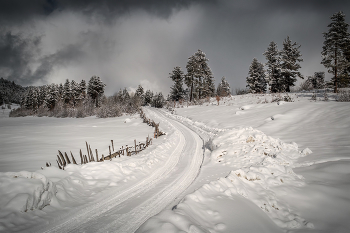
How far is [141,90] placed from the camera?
243 feet

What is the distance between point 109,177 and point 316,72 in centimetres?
7111

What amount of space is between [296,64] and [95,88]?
5923cm

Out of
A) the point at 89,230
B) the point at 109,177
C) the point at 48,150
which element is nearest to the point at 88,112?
the point at 48,150

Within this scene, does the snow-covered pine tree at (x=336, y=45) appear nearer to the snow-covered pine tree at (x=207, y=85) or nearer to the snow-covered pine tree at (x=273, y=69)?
the snow-covered pine tree at (x=273, y=69)

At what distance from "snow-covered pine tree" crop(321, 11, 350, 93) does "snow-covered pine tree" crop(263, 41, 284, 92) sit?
8.59m

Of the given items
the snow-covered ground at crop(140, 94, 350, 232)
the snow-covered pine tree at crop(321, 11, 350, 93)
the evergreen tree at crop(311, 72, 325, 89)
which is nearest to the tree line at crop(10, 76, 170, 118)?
the snow-covered ground at crop(140, 94, 350, 232)

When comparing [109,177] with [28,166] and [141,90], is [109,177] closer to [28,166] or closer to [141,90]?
[28,166]

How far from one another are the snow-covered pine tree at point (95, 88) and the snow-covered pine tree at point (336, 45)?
5963 centimetres

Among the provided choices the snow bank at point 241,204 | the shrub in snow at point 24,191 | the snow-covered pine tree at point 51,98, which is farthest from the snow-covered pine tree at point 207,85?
the snow-covered pine tree at point 51,98

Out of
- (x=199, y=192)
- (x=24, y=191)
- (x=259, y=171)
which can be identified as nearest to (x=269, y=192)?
(x=259, y=171)

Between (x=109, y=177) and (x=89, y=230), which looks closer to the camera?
(x=89, y=230)

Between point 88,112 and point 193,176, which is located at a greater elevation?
point 88,112

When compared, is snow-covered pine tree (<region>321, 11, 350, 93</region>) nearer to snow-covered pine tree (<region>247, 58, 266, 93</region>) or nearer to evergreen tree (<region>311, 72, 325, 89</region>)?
snow-covered pine tree (<region>247, 58, 266, 93</region>)

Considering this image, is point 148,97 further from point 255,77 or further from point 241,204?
point 241,204
